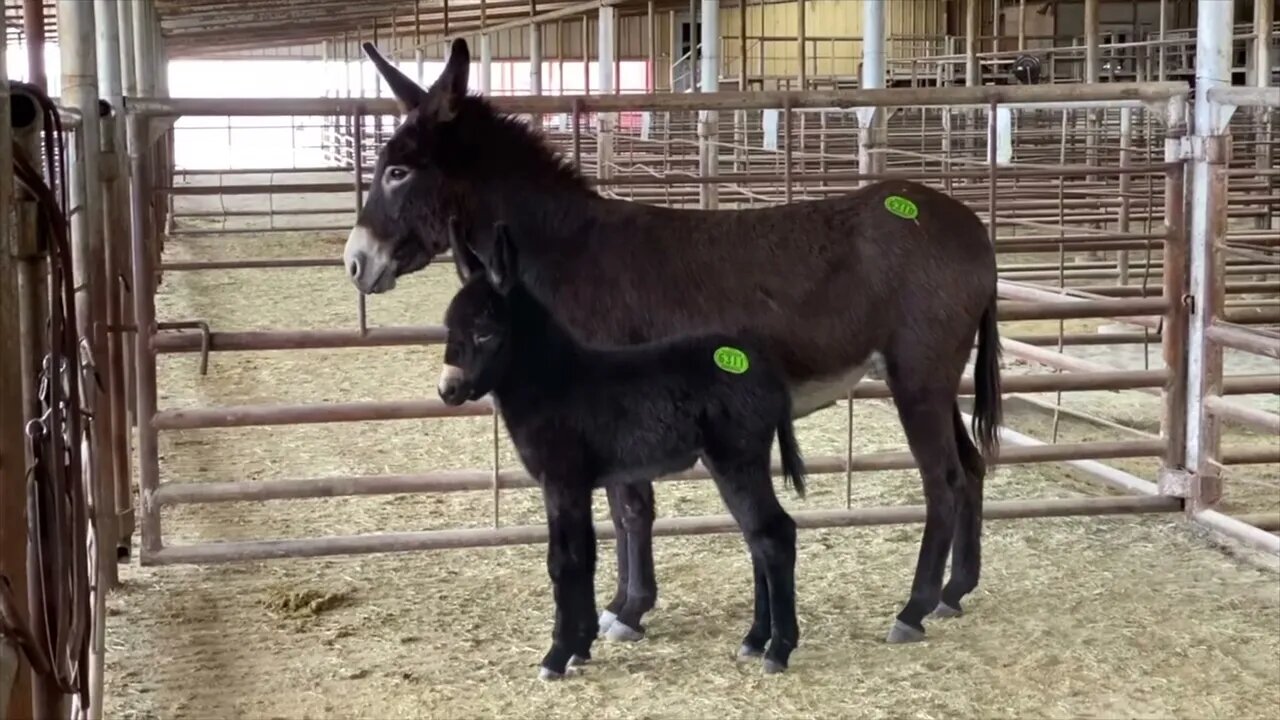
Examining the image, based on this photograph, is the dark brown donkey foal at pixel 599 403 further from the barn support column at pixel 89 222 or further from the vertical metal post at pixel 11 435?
the vertical metal post at pixel 11 435

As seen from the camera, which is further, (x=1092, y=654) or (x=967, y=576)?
(x=967, y=576)

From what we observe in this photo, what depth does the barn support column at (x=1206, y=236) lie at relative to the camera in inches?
210

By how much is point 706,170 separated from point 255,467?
4.55 meters

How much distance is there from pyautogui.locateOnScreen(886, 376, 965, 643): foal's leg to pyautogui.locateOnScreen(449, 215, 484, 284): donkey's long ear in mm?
1331

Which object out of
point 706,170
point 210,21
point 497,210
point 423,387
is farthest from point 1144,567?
point 210,21

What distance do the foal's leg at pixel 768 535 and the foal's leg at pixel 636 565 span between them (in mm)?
440

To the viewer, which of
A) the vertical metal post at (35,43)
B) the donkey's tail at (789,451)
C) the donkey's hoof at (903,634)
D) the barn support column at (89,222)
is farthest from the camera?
the barn support column at (89,222)

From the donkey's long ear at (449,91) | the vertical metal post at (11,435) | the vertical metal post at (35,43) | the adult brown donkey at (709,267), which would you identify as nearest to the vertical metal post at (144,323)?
the adult brown donkey at (709,267)

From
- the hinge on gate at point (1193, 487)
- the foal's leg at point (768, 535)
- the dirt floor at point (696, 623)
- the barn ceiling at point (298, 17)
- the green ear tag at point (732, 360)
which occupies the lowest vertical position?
the dirt floor at point (696, 623)

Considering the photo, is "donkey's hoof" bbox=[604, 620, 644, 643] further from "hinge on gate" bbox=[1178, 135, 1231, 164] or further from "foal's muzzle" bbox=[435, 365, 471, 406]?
"hinge on gate" bbox=[1178, 135, 1231, 164]

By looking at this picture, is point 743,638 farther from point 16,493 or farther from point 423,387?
point 423,387

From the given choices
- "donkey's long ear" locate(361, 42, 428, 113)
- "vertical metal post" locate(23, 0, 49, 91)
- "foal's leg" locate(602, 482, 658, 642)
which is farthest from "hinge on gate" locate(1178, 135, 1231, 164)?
"vertical metal post" locate(23, 0, 49, 91)

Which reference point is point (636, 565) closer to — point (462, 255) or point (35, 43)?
Answer: point (462, 255)

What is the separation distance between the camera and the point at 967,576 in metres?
4.51
